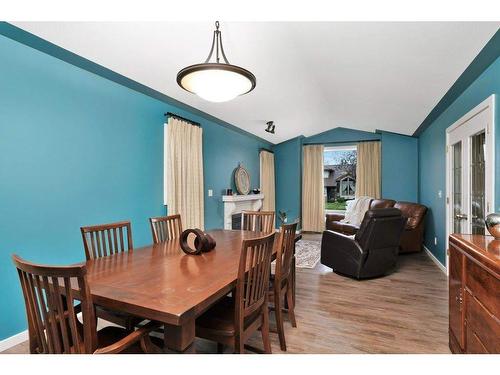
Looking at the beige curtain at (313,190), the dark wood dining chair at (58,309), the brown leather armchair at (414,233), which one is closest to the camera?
the dark wood dining chair at (58,309)

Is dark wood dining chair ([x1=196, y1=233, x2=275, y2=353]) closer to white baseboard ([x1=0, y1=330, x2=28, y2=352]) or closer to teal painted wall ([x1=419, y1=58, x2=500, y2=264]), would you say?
white baseboard ([x1=0, y1=330, x2=28, y2=352])

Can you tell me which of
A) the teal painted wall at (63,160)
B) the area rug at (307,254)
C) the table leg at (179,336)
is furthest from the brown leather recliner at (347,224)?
the table leg at (179,336)

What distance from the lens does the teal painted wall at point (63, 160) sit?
2104mm

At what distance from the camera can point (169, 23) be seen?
87.1 inches

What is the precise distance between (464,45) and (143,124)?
10.6 ft

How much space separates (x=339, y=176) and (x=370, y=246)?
4.26m

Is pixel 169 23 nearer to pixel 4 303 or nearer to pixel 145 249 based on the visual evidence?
pixel 145 249

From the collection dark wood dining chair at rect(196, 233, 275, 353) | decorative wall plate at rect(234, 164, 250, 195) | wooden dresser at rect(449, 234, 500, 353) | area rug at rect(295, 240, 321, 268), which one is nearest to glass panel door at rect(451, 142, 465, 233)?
wooden dresser at rect(449, 234, 500, 353)

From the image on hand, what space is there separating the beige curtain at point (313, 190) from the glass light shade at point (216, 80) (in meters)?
5.47

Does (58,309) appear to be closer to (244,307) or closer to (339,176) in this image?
(244,307)

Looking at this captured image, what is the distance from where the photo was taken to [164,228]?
8.87 ft

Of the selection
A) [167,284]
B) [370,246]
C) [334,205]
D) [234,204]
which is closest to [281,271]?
[167,284]

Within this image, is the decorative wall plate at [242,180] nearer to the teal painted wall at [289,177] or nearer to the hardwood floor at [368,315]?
the teal painted wall at [289,177]

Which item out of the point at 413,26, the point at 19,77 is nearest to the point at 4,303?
the point at 19,77
